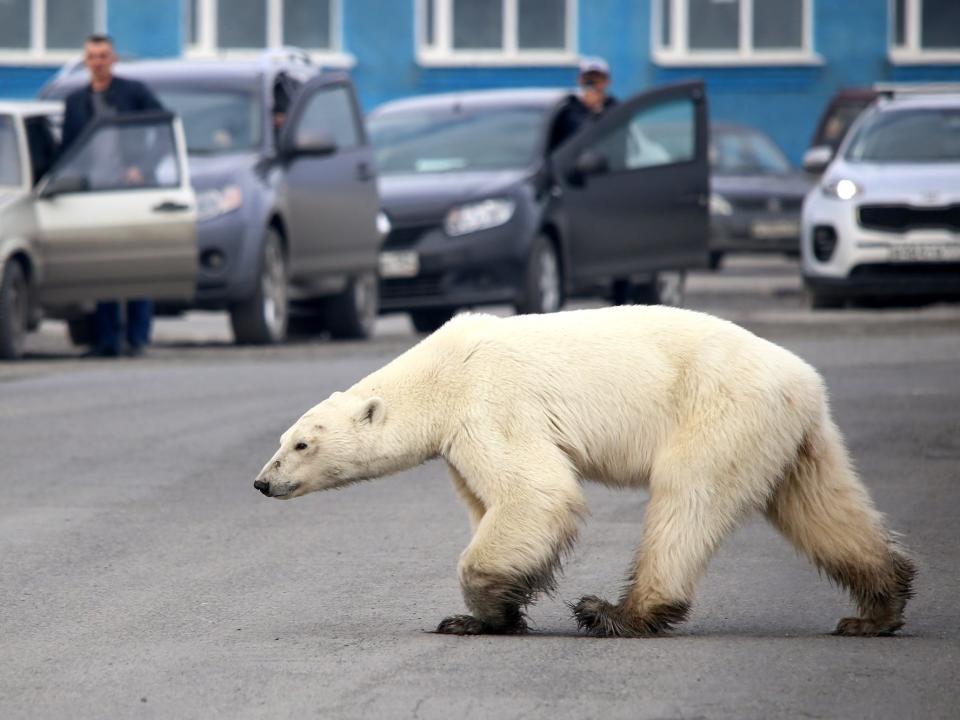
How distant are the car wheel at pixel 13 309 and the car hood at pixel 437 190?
3.72 meters

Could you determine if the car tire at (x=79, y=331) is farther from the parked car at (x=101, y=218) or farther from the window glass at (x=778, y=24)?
the window glass at (x=778, y=24)

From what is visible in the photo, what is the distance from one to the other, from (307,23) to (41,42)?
417 centimetres

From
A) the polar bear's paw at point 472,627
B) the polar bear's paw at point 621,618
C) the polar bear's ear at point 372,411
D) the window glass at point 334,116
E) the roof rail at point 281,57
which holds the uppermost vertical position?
the roof rail at point 281,57

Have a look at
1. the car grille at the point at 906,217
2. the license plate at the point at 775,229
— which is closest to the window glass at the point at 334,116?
the car grille at the point at 906,217

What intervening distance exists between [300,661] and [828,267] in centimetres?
1415

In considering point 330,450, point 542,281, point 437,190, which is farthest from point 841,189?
point 330,450

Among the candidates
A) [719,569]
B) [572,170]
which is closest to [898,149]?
[572,170]

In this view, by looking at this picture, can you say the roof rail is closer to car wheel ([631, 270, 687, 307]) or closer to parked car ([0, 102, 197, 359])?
parked car ([0, 102, 197, 359])

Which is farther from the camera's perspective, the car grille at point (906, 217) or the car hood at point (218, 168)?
the car grille at point (906, 217)

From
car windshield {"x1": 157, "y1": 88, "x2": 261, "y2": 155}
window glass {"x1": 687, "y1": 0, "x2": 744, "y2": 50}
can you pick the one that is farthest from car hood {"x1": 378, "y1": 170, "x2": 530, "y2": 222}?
window glass {"x1": 687, "y1": 0, "x2": 744, "y2": 50}

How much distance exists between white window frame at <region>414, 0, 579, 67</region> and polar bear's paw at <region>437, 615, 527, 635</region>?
2921 cm

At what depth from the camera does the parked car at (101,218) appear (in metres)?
16.3

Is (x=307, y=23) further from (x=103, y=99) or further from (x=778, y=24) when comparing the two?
(x=103, y=99)

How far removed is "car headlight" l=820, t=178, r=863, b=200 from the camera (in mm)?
19703
